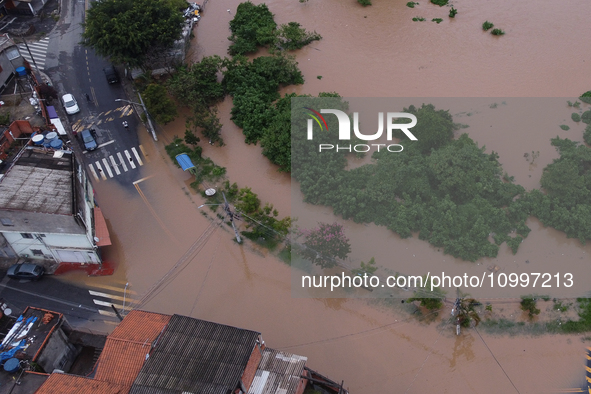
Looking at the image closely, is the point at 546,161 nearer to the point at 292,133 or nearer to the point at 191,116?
the point at 292,133

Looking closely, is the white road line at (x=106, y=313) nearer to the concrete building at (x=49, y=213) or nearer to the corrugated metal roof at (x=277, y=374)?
the concrete building at (x=49, y=213)

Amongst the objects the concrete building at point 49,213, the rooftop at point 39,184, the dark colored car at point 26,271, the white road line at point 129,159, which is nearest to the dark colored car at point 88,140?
the white road line at point 129,159

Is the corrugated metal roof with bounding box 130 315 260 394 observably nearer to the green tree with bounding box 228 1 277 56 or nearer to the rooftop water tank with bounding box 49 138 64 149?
the rooftop water tank with bounding box 49 138 64 149

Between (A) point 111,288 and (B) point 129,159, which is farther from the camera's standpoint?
(B) point 129,159

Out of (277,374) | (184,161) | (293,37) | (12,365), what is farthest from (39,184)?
(293,37)

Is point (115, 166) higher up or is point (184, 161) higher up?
point (184, 161)

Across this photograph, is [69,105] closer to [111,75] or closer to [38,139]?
[111,75]

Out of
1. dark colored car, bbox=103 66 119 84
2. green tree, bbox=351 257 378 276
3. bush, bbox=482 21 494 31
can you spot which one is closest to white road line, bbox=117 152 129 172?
dark colored car, bbox=103 66 119 84
